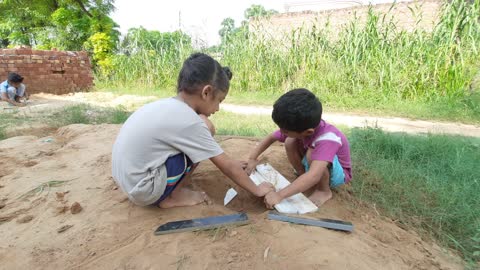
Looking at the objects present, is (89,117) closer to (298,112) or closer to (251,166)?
(251,166)

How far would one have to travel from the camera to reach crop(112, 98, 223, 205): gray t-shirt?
1589 millimetres

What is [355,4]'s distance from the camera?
1243 centimetres

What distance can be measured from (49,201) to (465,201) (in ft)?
8.84

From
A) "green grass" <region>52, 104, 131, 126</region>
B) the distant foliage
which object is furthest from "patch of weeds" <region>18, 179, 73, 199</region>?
the distant foliage

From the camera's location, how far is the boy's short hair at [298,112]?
5.97 feet

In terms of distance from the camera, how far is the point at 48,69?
9164 mm

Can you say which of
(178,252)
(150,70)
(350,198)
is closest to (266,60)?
(150,70)

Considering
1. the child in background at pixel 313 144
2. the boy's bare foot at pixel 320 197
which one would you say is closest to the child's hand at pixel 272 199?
the child in background at pixel 313 144

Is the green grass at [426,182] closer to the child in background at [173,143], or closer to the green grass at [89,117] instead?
the child in background at [173,143]

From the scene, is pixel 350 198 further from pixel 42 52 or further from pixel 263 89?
pixel 42 52

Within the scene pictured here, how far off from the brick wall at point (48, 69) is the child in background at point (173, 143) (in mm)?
8781

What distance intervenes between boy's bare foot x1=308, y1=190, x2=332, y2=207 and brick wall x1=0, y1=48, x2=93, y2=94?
9316mm

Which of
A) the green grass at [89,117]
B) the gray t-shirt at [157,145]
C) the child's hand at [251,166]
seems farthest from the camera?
the green grass at [89,117]

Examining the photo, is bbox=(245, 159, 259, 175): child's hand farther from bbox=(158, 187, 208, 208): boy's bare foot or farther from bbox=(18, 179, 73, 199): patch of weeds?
bbox=(18, 179, 73, 199): patch of weeds
